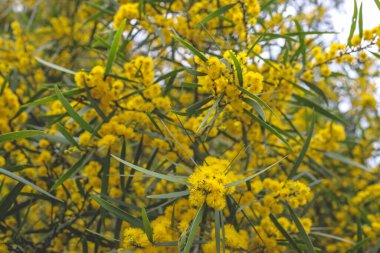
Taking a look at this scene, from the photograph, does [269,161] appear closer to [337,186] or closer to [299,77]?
[299,77]

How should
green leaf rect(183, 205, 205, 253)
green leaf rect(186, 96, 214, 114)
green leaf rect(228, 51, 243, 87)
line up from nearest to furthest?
green leaf rect(183, 205, 205, 253)
green leaf rect(228, 51, 243, 87)
green leaf rect(186, 96, 214, 114)

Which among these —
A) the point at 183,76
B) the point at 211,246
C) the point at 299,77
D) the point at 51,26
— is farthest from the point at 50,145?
the point at 51,26

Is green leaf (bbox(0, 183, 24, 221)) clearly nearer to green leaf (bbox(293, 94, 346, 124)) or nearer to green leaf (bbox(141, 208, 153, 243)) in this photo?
green leaf (bbox(141, 208, 153, 243))

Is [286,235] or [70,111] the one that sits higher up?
[70,111]

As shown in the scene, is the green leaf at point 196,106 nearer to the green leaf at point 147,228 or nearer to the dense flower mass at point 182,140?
the dense flower mass at point 182,140

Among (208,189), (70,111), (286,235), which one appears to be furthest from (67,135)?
(286,235)

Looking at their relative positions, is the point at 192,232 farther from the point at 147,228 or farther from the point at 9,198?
the point at 9,198

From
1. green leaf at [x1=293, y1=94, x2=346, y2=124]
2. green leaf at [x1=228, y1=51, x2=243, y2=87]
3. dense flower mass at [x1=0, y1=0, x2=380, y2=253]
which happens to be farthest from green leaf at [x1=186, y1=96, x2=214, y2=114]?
green leaf at [x1=293, y1=94, x2=346, y2=124]

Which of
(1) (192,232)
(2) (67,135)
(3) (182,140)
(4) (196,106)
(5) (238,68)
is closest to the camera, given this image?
(1) (192,232)

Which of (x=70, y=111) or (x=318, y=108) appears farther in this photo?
(x=318, y=108)

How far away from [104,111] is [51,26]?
5.66 ft

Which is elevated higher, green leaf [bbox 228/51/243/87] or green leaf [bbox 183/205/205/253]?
green leaf [bbox 228/51/243/87]

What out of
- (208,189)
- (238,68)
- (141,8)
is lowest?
(208,189)

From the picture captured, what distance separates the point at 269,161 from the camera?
2.15m
